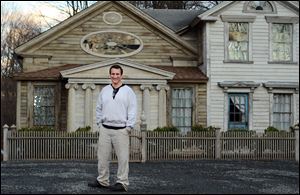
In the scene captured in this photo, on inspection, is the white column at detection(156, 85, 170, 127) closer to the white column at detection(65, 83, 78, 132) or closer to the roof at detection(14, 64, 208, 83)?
the roof at detection(14, 64, 208, 83)

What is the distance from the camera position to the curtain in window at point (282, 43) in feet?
75.2

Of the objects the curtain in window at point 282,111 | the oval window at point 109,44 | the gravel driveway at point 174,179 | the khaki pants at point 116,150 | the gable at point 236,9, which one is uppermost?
the gable at point 236,9

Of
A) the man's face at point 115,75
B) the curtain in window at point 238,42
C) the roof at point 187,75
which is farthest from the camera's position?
the curtain in window at point 238,42

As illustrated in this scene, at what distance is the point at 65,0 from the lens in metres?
44.2

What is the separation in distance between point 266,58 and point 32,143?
10.8 m

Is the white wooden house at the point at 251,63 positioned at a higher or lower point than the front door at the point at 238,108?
higher

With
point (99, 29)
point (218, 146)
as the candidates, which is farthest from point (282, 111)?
point (99, 29)

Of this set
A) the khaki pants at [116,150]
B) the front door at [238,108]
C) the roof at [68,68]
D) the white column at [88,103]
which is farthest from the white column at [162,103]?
the khaki pants at [116,150]

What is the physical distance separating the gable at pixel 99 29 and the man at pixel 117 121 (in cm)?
1409

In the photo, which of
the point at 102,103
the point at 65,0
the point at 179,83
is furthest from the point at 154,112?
the point at 65,0

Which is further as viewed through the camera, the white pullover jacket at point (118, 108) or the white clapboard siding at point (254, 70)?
the white clapboard siding at point (254, 70)

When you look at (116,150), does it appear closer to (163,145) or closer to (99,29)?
(163,145)

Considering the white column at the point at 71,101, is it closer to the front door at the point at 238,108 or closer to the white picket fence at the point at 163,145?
the white picket fence at the point at 163,145

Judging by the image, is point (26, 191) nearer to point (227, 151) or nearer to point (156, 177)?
point (156, 177)
